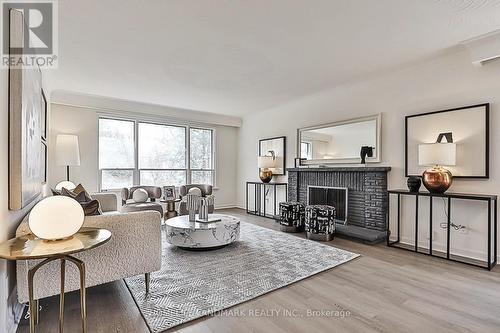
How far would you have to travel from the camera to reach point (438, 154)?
3.09 metres

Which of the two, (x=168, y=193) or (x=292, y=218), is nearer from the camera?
(x=292, y=218)

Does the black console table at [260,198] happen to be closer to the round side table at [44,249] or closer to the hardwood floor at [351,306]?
the hardwood floor at [351,306]

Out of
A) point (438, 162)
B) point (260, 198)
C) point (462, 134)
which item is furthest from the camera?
point (260, 198)

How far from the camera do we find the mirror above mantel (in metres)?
4.22

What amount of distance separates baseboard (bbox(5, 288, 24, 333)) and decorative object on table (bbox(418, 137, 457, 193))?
4109mm

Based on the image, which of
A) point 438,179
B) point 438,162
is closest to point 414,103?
point 438,162

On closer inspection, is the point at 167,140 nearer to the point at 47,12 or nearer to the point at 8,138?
the point at 47,12

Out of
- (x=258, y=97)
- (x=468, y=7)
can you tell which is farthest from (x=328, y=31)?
(x=258, y=97)

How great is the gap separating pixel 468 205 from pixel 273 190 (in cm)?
363

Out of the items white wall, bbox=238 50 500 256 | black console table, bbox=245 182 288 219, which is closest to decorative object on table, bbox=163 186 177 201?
black console table, bbox=245 182 288 219

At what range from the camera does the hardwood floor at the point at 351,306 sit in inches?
71.5

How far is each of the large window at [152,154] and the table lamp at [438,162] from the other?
494 cm

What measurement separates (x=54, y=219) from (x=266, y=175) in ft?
15.6

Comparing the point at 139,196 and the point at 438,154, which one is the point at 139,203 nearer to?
the point at 139,196
